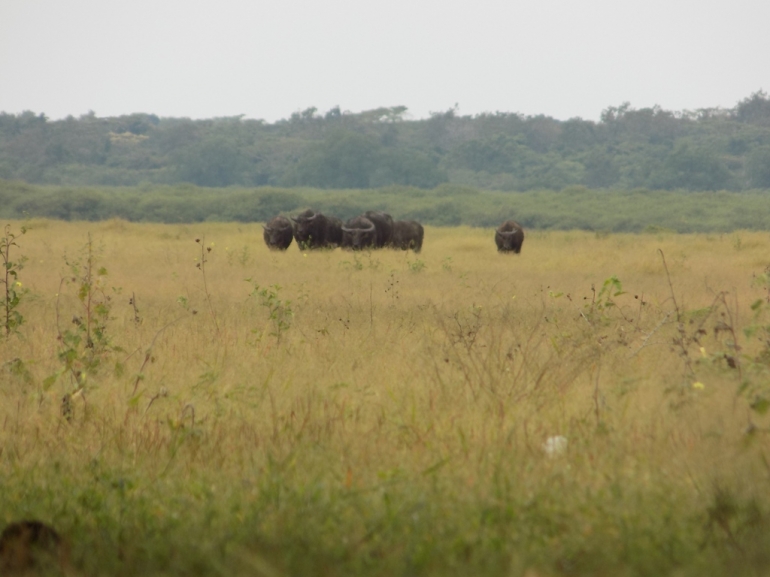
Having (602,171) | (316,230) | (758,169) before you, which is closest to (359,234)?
(316,230)

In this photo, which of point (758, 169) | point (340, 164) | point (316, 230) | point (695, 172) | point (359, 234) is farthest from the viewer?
point (340, 164)

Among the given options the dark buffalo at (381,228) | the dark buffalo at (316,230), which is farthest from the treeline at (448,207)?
the dark buffalo at (381,228)

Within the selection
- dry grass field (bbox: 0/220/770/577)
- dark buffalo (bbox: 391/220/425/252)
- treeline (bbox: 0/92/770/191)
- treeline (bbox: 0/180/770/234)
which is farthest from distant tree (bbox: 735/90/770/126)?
dry grass field (bbox: 0/220/770/577)

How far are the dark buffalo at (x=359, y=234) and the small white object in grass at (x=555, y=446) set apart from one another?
67.1 ft

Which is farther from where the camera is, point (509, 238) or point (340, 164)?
point (340, 164)

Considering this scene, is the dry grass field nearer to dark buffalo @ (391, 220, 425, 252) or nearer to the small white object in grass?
the small white object in grass

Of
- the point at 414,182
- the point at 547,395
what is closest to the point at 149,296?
the point at 547,395

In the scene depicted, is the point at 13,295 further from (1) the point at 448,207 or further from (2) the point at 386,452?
(1) the point at 448,207

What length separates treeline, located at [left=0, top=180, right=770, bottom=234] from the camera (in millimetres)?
54719

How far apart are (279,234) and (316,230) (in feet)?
3.54

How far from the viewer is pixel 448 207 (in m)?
62.2

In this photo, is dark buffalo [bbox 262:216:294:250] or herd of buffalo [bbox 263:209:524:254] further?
dark buffalo [bbox 262:216:294:250]

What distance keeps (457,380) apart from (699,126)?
99.4 meters

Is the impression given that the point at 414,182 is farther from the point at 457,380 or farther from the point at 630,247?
the point at 457,380
